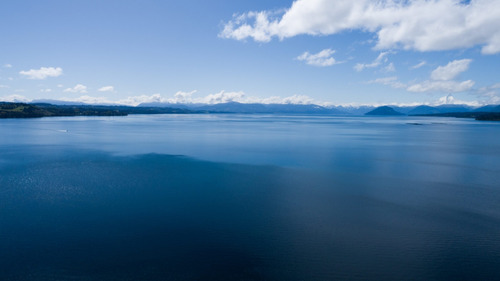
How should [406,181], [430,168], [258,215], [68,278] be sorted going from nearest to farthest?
[68,278], [258,215], [406,181], [430,168]

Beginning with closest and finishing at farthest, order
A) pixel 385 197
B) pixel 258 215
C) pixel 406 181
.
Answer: pixel 258 215
pixel 385 197
pixel 406 181

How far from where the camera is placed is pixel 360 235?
13070mm

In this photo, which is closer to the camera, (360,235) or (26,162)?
(360,235)

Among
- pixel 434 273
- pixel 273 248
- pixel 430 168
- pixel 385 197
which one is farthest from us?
pixel 430 168

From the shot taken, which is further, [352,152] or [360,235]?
[352,152]

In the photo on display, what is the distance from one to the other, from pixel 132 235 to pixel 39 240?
12.6 ft

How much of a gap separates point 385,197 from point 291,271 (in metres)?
11.2

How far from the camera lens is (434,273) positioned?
1039cm

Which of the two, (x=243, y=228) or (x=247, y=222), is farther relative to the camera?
(x=247, y=222)

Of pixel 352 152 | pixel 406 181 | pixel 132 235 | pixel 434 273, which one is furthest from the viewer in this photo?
pixel 352 152

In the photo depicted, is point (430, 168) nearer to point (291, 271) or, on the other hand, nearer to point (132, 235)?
point (291, 271)

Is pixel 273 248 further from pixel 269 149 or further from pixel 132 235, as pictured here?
pixel 269 149

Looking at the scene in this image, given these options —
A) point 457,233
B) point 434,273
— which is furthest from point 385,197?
point 434,273

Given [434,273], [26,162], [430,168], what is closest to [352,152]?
[430,168]
